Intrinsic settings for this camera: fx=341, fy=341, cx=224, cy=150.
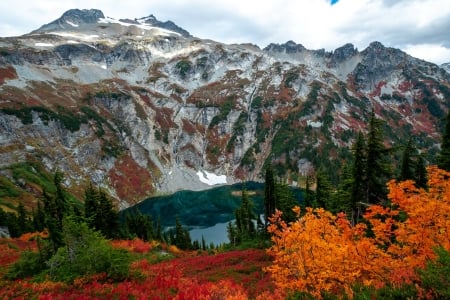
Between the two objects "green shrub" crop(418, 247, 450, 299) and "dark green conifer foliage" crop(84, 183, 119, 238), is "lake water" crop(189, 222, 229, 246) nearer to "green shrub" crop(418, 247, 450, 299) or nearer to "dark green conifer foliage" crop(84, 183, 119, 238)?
"dark green conifer foliage" crop(84, 183, 119, 238)

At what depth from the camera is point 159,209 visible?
167750mm

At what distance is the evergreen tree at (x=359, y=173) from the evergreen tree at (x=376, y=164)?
0.40m

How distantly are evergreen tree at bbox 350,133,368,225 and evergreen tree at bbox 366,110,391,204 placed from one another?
40cm

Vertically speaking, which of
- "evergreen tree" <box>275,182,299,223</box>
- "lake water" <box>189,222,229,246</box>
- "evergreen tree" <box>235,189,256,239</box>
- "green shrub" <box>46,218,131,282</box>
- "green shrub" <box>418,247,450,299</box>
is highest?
"green shrub" <box>418,247,450,299</box>

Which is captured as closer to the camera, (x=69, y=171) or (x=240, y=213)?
(x=240, y=213)

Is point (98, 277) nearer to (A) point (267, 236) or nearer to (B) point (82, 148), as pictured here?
(A) point (267, 236)

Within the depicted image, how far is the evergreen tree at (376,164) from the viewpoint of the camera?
33906 millimetres

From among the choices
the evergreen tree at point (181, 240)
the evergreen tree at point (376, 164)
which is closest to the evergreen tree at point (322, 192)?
the evergreen tree at point (376, 164)

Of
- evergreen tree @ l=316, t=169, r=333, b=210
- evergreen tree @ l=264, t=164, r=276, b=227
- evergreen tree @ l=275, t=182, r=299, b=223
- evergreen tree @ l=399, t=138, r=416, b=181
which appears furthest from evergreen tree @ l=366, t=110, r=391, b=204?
evergreen tree @ l=264, t=164, r=276, b=227

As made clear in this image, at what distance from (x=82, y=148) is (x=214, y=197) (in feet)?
261

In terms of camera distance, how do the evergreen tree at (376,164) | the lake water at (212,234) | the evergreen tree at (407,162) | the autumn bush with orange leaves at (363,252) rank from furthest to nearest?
the lake water at (212,234)
the evergreen tree at (407,162)
the evergreen tree at (376,164)
the autumn bush with orange leaves at (363,252)

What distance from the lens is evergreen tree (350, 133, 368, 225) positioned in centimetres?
3500

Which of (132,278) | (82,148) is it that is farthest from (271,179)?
(82,148)

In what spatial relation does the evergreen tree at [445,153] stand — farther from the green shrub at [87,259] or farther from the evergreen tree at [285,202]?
the green shrub at [87,259]
